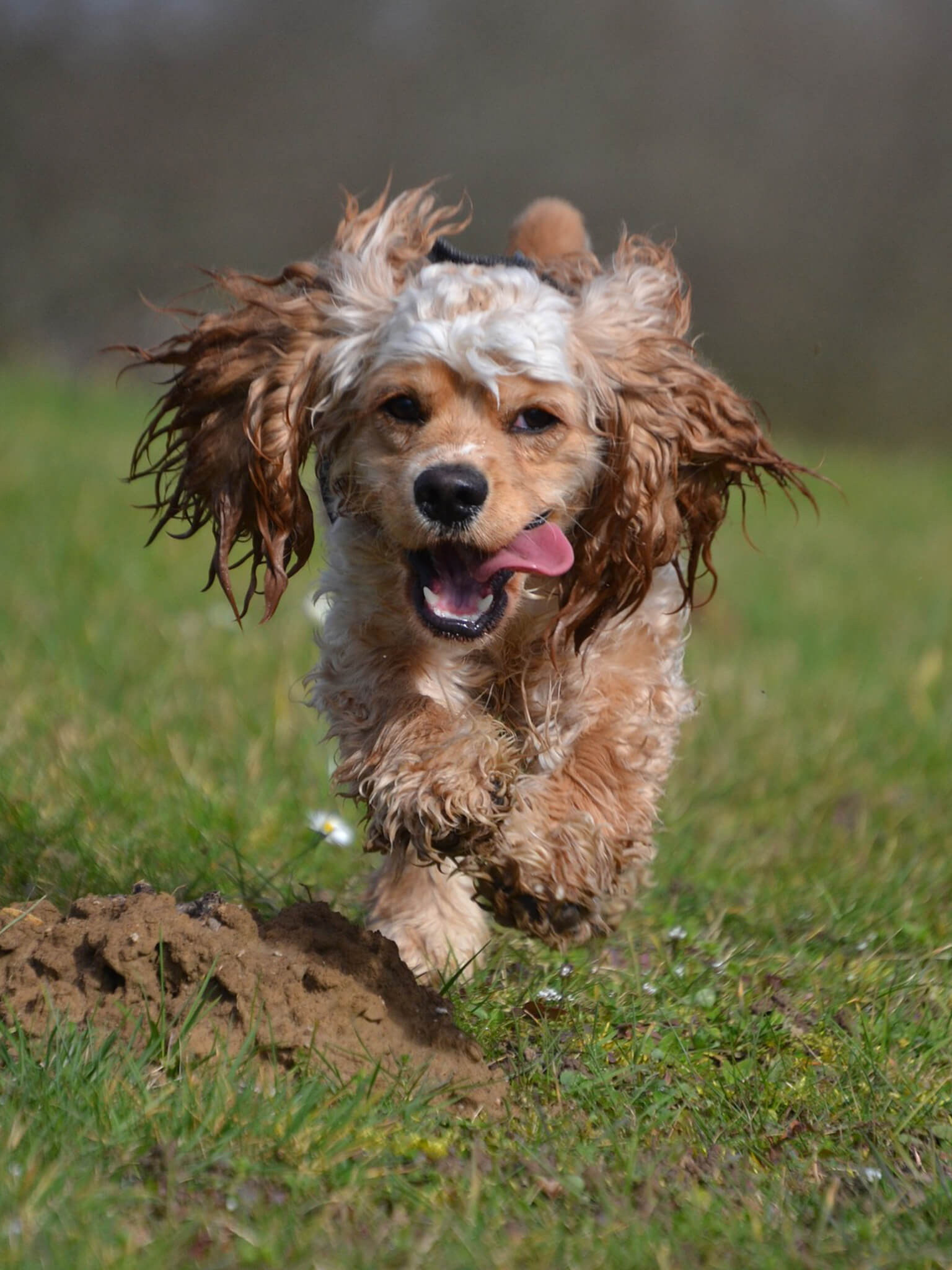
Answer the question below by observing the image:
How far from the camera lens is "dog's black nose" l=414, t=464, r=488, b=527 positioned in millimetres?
3188

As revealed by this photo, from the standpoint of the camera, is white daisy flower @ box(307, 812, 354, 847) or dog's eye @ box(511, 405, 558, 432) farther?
white daisy flower @ box(307, 812, 354, 847)

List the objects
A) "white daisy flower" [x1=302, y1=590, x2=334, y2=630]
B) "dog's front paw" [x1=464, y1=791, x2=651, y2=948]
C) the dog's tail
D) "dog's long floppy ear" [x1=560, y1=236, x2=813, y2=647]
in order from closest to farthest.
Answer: "dog's front paw" [x1=464, y1=791, x2=651, y2=948] < "dog's long floppy ear" [x1=560, y1=236, x2=813, y2=647] < "white daisy flower" [x1=302, y1=590, x2=334, y2=630] < the dog's tail

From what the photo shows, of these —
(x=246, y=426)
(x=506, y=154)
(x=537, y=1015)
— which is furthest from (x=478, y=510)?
(x=506, y=154)

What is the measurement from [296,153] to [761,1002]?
49.0 feet

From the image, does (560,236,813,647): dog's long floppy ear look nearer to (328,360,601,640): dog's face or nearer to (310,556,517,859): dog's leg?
(328,360,601,640): dog's face

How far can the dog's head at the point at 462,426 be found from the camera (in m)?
3.34

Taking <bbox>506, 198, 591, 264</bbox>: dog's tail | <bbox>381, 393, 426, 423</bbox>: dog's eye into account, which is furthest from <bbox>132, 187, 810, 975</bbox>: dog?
<bbox>506, 198, 591, 264</bbox>: dog's tail

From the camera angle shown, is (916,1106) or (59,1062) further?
(916,1106)

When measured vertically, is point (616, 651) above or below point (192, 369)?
below

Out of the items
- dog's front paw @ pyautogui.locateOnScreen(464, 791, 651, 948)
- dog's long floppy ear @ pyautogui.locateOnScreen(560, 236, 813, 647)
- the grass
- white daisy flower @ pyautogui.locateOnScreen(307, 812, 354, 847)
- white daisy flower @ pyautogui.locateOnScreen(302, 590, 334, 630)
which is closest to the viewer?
the grass

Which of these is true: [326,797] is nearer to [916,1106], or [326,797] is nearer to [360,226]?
[360,226]

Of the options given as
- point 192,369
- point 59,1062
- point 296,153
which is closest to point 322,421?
point 192,369

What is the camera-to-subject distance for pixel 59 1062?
103 inches

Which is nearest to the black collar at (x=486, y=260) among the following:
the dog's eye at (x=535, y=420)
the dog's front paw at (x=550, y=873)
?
the dog's eye at (x=535, y=420)
